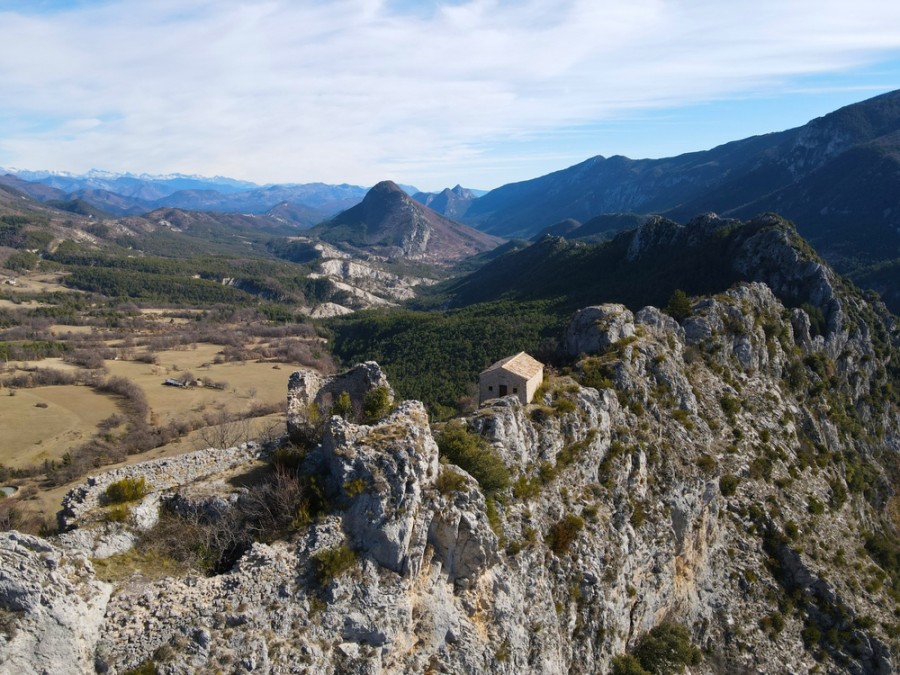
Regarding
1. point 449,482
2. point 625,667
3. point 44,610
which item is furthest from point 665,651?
point 44,610

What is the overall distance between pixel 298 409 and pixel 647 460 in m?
21.6

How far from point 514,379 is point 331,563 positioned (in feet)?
52.5

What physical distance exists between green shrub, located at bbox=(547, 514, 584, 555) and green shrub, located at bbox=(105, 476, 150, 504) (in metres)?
17.6

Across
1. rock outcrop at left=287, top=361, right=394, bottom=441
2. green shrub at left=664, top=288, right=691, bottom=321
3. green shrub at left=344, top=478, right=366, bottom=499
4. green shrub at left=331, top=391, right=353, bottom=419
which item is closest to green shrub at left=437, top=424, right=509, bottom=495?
rock outcrop at left=287, top=361, right=394, bottom=441

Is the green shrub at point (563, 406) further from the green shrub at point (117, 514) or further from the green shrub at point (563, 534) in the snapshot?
the green shrub at point (117, 514)

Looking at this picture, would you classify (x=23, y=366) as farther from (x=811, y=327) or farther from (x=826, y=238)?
(x=826, y=238)

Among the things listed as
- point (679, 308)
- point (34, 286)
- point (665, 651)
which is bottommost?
point (665, 651)

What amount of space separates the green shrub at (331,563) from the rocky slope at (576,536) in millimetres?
64

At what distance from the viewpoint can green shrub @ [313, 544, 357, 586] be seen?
1755 cm

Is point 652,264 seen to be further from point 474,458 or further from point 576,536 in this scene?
point 474,458

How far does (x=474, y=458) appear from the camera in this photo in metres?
23.4

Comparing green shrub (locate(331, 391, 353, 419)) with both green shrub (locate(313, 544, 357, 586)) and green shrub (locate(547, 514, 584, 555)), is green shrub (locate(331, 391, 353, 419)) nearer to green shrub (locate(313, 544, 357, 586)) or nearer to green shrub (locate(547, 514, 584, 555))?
green shrub (locate(313, 544, 357, 586))

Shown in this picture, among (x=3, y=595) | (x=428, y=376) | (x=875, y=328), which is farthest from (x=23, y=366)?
(x=875, y=328)

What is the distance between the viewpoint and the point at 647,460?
3397cm
